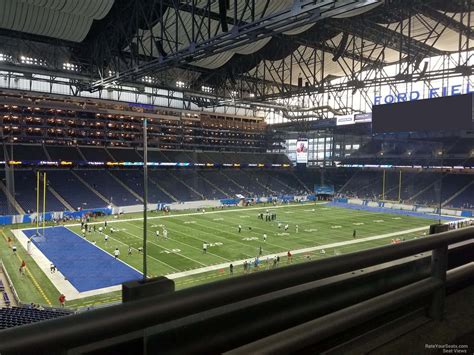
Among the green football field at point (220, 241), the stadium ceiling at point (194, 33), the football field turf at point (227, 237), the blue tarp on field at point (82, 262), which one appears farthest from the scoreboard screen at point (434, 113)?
the blue tarp on field at point (82, 262)

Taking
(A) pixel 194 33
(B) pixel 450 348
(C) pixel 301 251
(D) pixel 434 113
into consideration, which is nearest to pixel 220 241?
(C) pixel 301 251

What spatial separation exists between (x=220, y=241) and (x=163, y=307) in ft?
114

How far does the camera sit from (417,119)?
2306cm

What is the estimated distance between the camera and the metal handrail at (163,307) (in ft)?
4.13

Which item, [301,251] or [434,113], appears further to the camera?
[301,251]

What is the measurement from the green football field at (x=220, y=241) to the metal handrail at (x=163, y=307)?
20.3m

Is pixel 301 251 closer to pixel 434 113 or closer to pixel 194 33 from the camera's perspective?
pixel 434 113

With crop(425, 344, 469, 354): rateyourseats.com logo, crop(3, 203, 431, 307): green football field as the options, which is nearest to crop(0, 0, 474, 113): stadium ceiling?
crop(3, 203, 431, 307): green football field

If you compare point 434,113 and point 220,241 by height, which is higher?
point 434,113

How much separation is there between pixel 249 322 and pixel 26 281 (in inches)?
1044

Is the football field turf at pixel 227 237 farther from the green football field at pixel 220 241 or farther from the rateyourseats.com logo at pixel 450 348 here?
the rateyourseats.com logo at pixel 450 348

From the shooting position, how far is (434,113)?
22.6m

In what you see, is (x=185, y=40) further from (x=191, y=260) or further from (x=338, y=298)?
(x=338, y=298)

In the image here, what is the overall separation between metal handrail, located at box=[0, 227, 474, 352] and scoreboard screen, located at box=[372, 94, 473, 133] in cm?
2256
